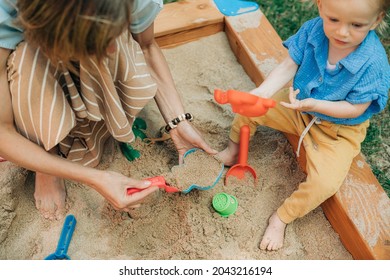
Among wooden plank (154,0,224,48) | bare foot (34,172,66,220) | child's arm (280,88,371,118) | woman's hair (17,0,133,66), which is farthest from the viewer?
wooden plank (154,0,224,48)

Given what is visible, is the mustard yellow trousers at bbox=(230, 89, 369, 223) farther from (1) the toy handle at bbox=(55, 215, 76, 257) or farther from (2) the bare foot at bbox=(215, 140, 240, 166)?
(1) the toy handle at bbox=(55, 215, 76, 257)

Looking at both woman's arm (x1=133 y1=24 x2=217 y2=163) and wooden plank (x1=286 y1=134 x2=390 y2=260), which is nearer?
wooden plank (x1=286 y1=134 x2=390 y2=260)

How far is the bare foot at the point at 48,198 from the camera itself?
1.66 m

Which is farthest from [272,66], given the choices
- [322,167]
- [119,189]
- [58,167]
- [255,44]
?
[58,167]

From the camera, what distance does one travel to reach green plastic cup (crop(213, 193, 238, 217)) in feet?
5.32

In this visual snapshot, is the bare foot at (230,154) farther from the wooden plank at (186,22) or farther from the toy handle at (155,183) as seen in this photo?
the wooden plank at (186,22)

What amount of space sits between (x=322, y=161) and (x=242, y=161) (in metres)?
0.30

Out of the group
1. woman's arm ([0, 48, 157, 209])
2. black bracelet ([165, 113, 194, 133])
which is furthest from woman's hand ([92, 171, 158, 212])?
black bracelet ([165, 113, 194, 133])

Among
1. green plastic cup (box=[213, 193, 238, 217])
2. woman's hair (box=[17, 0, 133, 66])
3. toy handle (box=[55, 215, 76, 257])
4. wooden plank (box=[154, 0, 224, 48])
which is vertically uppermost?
woman's hair (box=[17, 0, 133, 66])

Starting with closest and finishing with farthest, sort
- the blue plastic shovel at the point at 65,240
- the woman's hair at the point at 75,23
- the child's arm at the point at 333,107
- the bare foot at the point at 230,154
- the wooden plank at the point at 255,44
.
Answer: the woman's hair at the point at 75,23, the child's arm at the point at 333,107, the blue plastic shovel at the point at 65,240, the bare foot at the point at 230,154, the wooden plank at the point at 255,44

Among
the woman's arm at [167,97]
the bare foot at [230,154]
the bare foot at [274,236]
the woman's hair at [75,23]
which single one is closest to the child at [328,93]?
the bare foot at [274,236]

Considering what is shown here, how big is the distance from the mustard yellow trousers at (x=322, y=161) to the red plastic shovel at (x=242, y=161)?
0.19 metres

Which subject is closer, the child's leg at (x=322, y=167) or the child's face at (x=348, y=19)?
the child's face at (x=348, y=19)

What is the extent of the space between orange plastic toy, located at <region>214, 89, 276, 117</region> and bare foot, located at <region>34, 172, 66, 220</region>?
678mm
